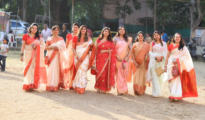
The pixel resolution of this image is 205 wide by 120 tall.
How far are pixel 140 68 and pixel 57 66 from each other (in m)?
2.08

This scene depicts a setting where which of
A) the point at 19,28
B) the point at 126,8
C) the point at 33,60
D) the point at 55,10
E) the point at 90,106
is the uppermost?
the point at 126,8

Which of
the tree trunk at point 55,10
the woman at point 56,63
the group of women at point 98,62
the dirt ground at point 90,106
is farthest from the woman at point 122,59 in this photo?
the tree trunk at point 55,10

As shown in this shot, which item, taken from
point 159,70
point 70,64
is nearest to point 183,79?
point 159,70

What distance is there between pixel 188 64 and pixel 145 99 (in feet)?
4.13

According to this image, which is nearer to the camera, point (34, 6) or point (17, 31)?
point (17, 31)

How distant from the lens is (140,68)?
713 centimetres

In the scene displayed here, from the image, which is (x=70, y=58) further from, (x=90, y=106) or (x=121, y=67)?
(x=90, y=106)

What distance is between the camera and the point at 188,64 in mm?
6297

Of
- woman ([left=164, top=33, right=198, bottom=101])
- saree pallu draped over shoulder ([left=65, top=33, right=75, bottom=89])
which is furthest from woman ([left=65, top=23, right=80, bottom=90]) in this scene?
woman ([left=164, top=33, right=198, bottom=101])

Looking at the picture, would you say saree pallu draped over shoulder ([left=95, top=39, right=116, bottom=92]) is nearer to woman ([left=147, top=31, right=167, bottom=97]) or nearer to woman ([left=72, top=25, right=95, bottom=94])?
woman ([left=72, top=25, right=95, bottom=94])

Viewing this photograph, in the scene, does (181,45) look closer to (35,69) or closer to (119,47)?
(119,47)

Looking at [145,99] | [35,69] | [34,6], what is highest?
[34,6]

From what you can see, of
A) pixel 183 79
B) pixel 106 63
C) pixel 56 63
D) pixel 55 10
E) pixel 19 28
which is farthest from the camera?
pixel 19 28

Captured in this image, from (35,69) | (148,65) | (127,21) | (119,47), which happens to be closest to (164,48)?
(148,65)
